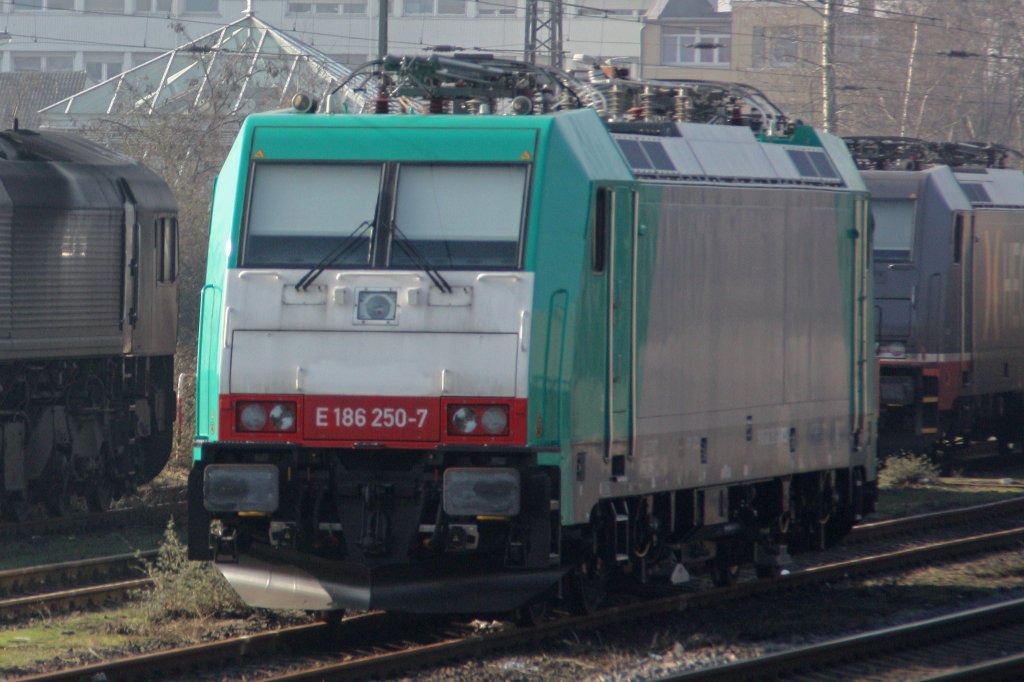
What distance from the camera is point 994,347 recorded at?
908 inches

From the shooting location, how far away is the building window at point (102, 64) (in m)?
86.4

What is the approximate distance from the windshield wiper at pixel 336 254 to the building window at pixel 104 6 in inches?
3145

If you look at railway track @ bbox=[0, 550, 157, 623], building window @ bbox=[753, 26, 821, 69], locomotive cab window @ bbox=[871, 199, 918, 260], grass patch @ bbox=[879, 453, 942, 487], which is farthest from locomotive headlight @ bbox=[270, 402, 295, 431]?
building window @ bbox=[753, 26, 821, 69]

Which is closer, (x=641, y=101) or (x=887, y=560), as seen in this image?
(x=641, y=101)

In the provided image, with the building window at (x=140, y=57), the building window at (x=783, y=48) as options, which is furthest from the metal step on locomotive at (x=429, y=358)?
the building window at (x=140, y=57)

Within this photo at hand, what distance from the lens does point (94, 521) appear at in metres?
17.2

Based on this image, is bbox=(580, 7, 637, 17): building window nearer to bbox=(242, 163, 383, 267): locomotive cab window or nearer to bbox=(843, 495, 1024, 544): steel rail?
bbox=(843, 495, 1024, 544): steel rail

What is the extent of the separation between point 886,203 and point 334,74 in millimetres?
24000

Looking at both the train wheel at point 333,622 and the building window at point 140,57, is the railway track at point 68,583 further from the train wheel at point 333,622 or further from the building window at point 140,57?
the building window at point 140,57

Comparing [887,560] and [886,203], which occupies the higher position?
[886,203]

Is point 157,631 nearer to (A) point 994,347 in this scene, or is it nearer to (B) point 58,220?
(B) point 58,220

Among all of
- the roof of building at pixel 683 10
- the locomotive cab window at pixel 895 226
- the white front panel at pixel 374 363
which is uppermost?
the roof of building at pixel 683 10

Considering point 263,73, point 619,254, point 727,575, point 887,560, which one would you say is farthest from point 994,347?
point 263,73

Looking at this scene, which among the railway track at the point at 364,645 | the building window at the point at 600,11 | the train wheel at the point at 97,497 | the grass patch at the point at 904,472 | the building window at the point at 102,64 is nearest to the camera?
the railway track at the point at 364,645
